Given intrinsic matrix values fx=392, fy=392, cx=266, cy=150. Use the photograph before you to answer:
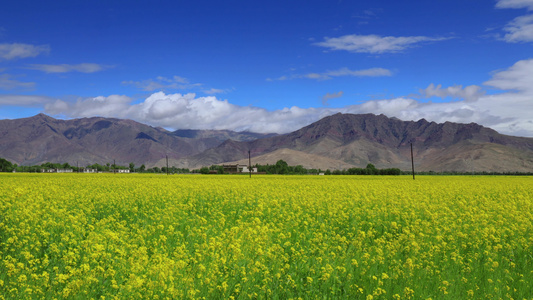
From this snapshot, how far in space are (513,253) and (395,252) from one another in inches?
127

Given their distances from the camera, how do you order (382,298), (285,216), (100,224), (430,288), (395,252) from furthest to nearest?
1. (285,216)
2. (100,224)
3. (395,252)
4. (430,288)
5. (382,298)

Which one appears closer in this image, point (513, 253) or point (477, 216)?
point (513, 253)

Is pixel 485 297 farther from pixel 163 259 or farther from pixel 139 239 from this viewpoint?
pixel 139 239

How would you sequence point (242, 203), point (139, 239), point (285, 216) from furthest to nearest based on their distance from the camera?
point (242, 203) → point (285, 216) → point (139, 239)

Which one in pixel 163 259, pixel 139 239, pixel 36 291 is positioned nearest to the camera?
pixel 36 291

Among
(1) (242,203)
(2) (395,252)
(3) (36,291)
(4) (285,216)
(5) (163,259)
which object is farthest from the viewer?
(1) (242,203)

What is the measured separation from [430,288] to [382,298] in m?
1.38

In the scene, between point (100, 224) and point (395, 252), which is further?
point (100, 224)

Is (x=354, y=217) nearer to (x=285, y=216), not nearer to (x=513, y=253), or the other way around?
(x=285, y=216)

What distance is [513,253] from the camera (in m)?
10.0

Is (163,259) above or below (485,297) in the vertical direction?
above

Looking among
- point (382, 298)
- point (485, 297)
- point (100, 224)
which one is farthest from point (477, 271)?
point (100, 224)

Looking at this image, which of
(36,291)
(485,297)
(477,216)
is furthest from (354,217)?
(36,291)

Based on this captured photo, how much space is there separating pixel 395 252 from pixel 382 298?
2497 millimetres
